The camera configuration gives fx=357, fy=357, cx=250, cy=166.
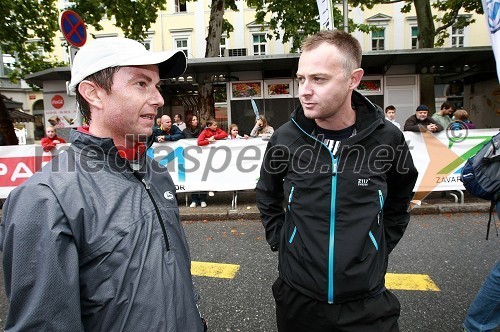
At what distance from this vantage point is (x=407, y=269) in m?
4.15

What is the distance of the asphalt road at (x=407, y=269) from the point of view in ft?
10.5

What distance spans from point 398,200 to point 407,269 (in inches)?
97.4

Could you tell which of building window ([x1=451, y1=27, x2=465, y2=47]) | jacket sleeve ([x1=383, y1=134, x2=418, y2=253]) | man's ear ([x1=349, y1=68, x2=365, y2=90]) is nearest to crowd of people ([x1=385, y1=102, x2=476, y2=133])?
jacket sleeve ([x1=383, y1=134, x2=418, y2=253])

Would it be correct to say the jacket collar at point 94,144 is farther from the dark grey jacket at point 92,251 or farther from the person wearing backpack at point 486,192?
the person wearing backpack at point 486,192

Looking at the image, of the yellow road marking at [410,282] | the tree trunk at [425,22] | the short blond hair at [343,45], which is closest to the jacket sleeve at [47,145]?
the yellow road marking at [410,282]

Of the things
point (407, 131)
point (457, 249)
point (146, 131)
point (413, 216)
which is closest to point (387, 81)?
point (407, 131)

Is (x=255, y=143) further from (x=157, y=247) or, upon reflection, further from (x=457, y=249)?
(x=157, y=247)

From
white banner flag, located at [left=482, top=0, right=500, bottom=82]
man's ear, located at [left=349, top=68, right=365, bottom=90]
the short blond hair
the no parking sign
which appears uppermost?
the no parking sign

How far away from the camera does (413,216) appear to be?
6445 millimetres

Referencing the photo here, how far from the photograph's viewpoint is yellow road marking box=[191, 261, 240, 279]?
13.6 feet

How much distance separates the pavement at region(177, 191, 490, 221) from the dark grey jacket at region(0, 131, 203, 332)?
5.30m

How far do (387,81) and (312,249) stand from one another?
Answer: 11.9 m

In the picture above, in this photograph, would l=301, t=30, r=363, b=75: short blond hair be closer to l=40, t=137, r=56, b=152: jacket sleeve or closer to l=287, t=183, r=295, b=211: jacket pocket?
l=287, t=183, r=295, b=211: jacket pocket

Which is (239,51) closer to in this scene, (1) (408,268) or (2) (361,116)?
(1) (408,268)
